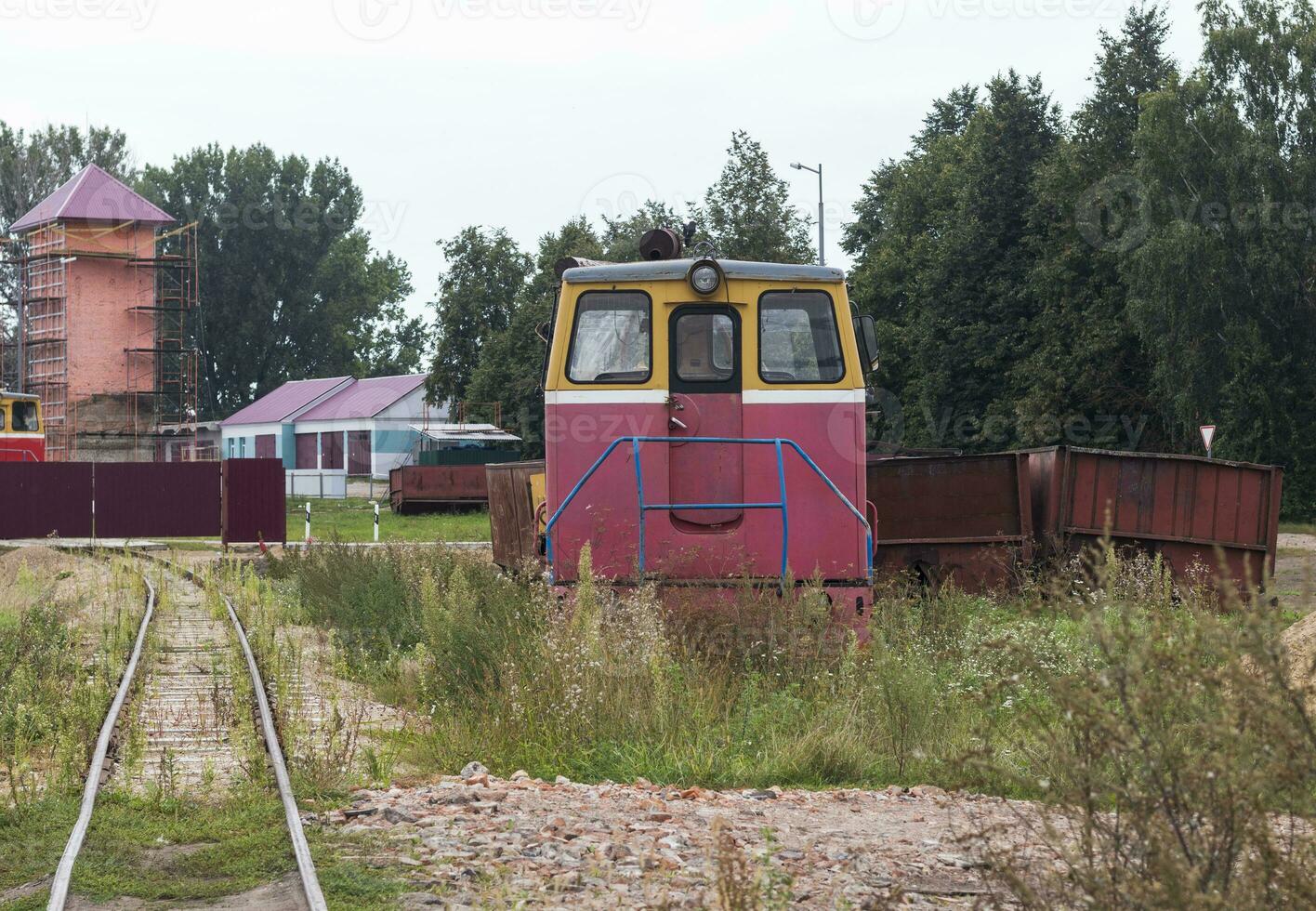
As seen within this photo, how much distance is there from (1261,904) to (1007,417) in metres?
42.4

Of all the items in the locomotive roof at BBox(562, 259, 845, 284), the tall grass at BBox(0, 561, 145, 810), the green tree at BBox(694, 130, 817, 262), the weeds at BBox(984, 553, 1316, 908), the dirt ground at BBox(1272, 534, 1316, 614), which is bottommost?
the dirt ground at BBox(1272, 534, 1316, 614)

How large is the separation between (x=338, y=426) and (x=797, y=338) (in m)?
60.9

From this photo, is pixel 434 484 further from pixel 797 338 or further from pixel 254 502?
pixel 797 338

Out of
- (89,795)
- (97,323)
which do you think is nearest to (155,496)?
(89,795)

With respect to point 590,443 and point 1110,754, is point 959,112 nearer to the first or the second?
point 590,443

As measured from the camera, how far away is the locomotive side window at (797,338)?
10453 mm

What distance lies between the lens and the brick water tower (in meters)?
59.9

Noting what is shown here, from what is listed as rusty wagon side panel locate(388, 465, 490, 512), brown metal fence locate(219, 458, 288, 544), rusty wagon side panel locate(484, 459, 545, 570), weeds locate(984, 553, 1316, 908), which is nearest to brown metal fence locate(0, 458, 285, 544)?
brown metal fence locate(219, 458, 288, 544)

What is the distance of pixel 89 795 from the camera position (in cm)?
670

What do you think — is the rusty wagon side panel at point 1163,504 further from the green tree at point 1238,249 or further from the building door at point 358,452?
the building door at point 358,452

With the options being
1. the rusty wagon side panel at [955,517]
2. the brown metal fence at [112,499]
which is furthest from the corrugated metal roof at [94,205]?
the rusty wagon side panel at [955,517]

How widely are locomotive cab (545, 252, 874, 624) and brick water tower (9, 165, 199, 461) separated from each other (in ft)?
179

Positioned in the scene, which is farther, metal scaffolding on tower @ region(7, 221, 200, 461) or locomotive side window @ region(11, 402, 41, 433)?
metal scaffolding on tower @ region(7, 221, 200, 461)

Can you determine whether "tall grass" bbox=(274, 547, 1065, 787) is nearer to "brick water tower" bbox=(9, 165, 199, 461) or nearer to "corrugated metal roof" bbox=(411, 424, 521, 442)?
"corrugated metal roof" bbox=(411, 424, 521, 442)
